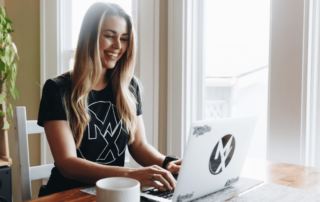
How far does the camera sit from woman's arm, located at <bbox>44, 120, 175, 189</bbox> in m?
1.03

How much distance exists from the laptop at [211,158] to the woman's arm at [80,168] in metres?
0.04

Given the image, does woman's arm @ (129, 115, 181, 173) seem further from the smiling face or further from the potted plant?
the potted plant

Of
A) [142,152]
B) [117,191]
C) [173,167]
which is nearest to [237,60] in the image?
[142,152]

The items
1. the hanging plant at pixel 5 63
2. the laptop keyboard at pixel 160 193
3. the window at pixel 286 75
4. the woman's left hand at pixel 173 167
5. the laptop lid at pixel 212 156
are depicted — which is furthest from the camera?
the hanging plant at pixel 5 63

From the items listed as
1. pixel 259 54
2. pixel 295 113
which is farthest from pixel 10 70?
pixel 295 113

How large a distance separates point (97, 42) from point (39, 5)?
4.43 ft

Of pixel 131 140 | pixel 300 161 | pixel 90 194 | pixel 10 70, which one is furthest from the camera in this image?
pixel 10 70

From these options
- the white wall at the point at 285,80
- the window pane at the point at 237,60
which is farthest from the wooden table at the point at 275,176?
the window pane at the point at 237,60

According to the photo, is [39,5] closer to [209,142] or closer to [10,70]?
[10,70]

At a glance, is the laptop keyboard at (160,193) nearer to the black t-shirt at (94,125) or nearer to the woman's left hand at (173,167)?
the woman's left hand at (173,167)

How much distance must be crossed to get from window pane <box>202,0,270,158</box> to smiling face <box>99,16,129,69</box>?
2.48ft

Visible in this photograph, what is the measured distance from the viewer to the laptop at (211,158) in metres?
0.90

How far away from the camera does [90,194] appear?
1048mm

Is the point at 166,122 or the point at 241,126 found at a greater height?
the point at 241,126
